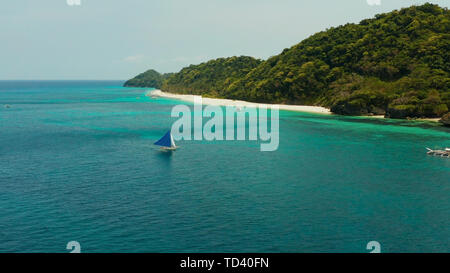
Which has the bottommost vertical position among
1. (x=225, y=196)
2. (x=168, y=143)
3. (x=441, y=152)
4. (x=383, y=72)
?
(x=225, y=196)

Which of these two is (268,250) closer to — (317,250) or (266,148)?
(317,250)

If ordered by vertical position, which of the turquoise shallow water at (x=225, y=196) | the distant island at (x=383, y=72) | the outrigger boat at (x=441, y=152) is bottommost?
the turquoise shallow water at (x=225, y=196)

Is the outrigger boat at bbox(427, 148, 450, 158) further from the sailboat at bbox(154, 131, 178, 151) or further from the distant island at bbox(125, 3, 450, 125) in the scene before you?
the distant island at bbox(125, 3, 450, 125)

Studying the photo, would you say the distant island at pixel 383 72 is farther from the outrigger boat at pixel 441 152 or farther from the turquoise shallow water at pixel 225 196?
the outrigger boat at pixel 441 152

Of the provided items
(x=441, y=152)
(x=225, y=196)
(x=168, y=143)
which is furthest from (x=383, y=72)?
(x=225, y=196)

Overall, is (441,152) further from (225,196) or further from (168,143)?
(168,143)

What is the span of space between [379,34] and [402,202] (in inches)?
6075

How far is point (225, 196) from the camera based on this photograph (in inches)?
1927

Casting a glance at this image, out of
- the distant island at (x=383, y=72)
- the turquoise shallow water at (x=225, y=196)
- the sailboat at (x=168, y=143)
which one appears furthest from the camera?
the distant island at (x=383, y=72)

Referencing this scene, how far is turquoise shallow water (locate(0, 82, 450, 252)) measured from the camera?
36.2 m

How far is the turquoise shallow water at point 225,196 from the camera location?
36.2m

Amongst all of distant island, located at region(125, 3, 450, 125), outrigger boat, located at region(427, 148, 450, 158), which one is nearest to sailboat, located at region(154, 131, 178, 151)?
outrigger boat, located at region(427, 148, 450, 158)

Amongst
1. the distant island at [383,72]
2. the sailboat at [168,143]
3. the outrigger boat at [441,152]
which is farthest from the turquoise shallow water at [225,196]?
the distant island at [383,72]
